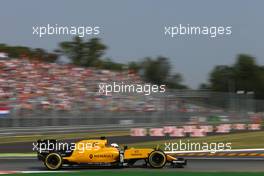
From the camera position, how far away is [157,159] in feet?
35.0

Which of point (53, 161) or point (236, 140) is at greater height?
point (236, 140)

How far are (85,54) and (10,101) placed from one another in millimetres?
9044

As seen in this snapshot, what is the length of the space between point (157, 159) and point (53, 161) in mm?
2157

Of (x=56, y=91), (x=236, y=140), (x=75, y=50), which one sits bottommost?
(x=236, y=140)

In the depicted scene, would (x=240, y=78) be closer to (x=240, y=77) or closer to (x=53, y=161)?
(x=240, y=77)

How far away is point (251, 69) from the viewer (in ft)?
141

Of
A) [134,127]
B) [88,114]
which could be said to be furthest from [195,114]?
[88,114]

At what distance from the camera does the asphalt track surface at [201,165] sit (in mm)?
10719

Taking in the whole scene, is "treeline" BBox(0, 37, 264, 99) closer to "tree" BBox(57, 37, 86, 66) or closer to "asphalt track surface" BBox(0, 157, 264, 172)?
"tree" BBox(57, 37, 86, 66)

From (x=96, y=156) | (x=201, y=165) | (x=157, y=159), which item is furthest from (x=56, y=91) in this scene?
(x=157, y=159)

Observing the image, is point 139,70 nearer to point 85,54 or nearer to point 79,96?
point 85,54

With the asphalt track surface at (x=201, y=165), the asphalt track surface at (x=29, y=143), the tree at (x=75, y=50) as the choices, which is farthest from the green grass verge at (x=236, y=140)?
the tree at (x=75, y=50)

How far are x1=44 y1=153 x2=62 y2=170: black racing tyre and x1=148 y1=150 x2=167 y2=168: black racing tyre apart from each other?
6.15 feet

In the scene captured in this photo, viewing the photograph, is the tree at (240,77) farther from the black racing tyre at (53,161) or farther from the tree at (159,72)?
the black racing tyre at (53,161)
